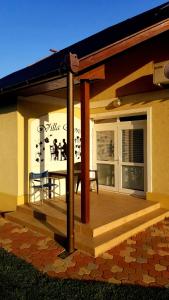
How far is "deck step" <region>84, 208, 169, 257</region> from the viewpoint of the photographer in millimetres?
4602

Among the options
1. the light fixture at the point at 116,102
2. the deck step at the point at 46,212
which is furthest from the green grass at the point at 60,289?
the light fixture at the point at 116,102

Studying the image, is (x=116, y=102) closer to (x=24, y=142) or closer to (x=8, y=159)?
(x=24, y=142)

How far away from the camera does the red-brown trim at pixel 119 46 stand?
15.3 ft

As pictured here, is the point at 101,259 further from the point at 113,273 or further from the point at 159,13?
the point at 159,13

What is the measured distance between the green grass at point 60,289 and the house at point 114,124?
3.55m

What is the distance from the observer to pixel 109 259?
4363mm

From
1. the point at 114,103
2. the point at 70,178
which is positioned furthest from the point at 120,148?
the point at 70,178

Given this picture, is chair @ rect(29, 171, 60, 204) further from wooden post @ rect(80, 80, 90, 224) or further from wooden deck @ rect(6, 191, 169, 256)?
wooden post @ rect(80, 80, 90, 224)

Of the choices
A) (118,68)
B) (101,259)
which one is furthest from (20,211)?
(118,68)

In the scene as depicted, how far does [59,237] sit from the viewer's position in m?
5.14

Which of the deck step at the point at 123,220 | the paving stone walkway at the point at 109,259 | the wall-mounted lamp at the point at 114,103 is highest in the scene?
the wall-mounted lamp at the point at 114,103

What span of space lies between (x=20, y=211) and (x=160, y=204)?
12.2 feet

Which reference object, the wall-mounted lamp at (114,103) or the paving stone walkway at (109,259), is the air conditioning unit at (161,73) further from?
the paving stone walkway at (109,259)

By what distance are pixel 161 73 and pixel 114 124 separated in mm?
2340
